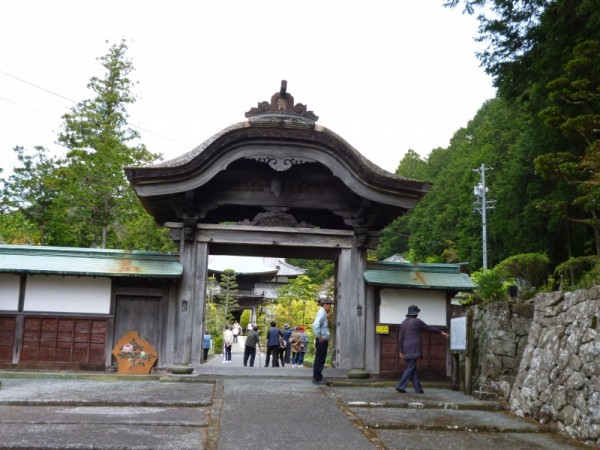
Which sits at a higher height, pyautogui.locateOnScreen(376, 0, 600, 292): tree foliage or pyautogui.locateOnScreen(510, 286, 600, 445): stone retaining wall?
pyautogui.locateOnScreen(376, 0, 600, 292): tree foliage

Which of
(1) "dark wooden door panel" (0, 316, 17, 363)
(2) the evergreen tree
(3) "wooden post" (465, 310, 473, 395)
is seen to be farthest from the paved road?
(2) the evergreen tree

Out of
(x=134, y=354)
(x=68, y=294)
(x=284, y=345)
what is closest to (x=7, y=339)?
(x=68, y=294)

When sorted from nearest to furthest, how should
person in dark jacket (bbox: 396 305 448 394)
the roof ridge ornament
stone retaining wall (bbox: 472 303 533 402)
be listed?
stone retaining wall (bbox: 472 303 533 402), person in dark jacket (bbox: 396 305 448 394), the roof ridge ornament

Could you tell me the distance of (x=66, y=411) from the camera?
6969mm

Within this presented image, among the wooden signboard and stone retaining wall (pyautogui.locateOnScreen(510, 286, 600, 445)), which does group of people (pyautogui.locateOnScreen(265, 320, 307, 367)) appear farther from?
stone retaining wall (pyautogui.locateOnScreen(510, 286, 600, 445))

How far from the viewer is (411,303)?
1142 cm

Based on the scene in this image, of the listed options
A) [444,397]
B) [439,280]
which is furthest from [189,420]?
[439,280]

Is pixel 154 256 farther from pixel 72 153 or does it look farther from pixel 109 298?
pixel 72 153

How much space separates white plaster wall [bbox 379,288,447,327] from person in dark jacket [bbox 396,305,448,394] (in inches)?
62.3

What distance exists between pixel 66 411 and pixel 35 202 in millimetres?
27295

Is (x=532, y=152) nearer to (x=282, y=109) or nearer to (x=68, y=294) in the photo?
(x=282, y=109)

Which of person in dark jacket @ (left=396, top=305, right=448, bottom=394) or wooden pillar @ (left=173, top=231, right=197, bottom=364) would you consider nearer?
person in dark jacket @ (left=396, top=305, right=448, bottom=394)

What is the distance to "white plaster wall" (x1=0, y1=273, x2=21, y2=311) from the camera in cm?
1080

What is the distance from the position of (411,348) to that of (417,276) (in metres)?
2.24
